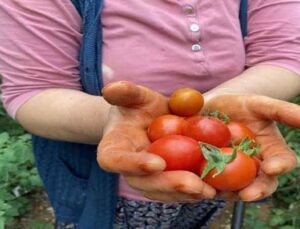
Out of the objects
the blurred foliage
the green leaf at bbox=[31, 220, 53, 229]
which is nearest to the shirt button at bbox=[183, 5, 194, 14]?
the blurred foliage

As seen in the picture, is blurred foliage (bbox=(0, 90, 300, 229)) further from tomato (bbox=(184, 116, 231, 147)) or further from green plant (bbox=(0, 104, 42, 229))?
tomato (bbox=(184, 116, 231, 147))

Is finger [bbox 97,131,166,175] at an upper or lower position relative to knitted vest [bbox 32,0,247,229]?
upper

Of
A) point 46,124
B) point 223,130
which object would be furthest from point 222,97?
point 46,124

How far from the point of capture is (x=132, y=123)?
3.46 ft

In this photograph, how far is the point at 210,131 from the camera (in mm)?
1032

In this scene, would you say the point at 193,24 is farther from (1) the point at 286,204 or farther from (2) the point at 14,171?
(1) the point at 286,204

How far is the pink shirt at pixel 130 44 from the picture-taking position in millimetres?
1121

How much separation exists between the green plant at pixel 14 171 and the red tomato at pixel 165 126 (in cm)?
57

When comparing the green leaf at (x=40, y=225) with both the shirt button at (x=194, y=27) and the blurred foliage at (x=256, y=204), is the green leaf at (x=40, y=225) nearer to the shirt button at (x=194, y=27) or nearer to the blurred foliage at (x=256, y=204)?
the blurred foliage at (x=256, y=204)

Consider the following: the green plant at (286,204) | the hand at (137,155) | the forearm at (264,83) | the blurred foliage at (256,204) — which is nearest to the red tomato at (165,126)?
the hand at (137,155)

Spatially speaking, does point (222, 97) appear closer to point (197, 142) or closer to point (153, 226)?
point (197, 142)

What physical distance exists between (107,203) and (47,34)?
1.32ft

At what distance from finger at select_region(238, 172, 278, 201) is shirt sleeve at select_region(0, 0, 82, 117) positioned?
0.44 metres

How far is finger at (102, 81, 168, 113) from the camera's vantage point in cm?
95
